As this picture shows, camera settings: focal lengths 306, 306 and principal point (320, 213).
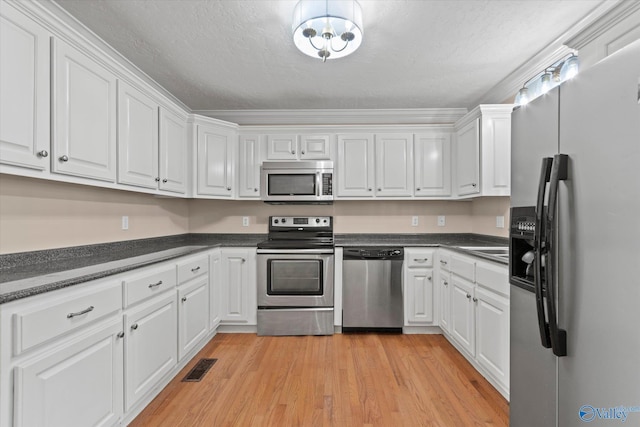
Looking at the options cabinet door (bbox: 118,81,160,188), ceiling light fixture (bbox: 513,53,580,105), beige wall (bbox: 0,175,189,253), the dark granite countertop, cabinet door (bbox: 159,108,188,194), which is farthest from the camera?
cabinet door (bbox: 159,108,188,194)

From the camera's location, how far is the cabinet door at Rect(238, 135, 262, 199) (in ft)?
11.3

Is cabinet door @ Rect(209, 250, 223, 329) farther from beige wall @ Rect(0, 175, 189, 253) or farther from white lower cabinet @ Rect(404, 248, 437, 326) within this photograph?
white lower cabinet @ Rect(404, 248, 437, 326)

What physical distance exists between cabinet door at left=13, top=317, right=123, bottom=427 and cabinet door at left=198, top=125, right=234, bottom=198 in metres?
1.84

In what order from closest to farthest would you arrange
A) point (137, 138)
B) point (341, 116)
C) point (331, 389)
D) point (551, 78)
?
point (551, 78), point (331, 389), point (137, 138), point (341, 116)

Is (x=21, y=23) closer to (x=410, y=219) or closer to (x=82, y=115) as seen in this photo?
(x=82, y=115)

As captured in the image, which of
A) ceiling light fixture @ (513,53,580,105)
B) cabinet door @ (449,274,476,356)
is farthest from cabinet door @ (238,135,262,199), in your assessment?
ceiling light fixture @ (513,53,580,105)

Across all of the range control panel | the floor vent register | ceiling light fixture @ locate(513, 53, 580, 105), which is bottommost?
the floor vent register

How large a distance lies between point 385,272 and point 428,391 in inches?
46.8

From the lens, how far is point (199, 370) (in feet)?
7.87

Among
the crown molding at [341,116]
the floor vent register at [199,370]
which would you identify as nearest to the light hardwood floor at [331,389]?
the floor vent register at [199,370]

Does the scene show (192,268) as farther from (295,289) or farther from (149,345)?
(295,289)

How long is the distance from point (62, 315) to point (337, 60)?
93.2 inches

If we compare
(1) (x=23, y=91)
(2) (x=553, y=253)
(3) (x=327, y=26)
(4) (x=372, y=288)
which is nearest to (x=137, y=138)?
(1) (x=23, y=91)

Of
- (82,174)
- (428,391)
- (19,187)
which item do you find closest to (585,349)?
(428,391)
